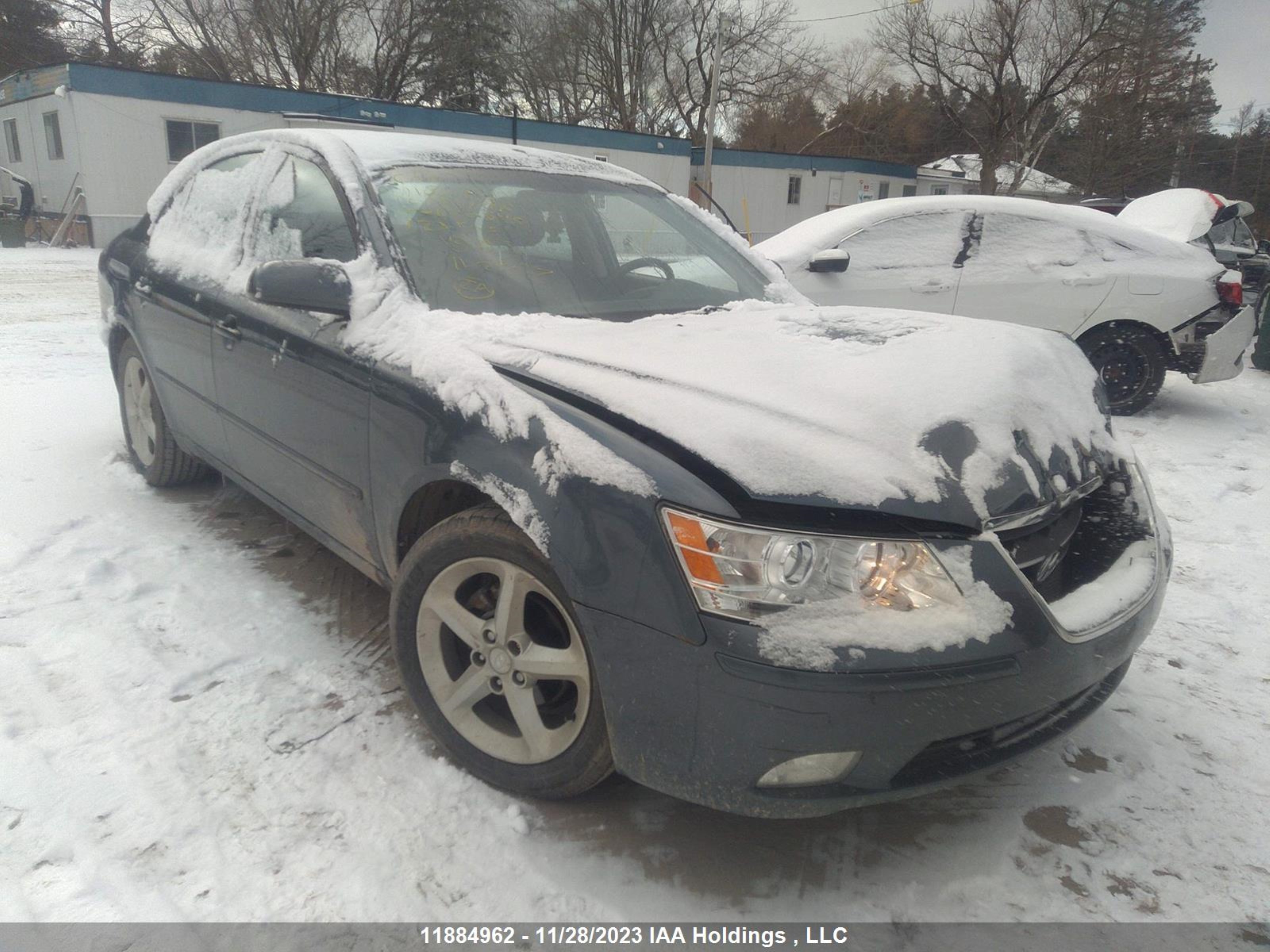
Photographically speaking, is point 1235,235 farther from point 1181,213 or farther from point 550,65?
point 550,65

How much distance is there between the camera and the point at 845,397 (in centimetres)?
190

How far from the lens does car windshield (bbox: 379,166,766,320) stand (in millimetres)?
2527

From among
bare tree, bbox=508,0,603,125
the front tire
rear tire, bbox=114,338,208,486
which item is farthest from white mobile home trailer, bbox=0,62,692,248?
the front tire

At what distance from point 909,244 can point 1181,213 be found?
238 centimetres

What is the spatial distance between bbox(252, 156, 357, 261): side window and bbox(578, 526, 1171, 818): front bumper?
5.34 feet

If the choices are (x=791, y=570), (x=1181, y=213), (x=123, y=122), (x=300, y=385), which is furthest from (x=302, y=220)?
(x=123, y=122)

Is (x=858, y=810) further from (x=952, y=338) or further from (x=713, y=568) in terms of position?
(x=952, y=338)

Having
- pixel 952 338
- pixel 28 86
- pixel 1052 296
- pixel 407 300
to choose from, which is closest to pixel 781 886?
pixel 952 338

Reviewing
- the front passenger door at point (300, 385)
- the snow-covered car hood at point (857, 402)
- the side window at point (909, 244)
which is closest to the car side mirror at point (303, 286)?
the front passenger door at point (300, 385)

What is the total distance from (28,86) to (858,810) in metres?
26.6

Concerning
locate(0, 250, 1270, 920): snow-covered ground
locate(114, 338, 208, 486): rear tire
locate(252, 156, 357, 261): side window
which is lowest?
locate(0, 250, 1270, 920): snow-covered ground

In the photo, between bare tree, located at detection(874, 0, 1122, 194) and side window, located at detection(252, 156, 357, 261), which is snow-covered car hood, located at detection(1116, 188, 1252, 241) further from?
bare tree, located at detection(874, 0, 1122, 194)

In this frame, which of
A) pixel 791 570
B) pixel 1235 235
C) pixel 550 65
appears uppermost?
pixel 550 65

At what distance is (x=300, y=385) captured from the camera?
2631 millimetres
